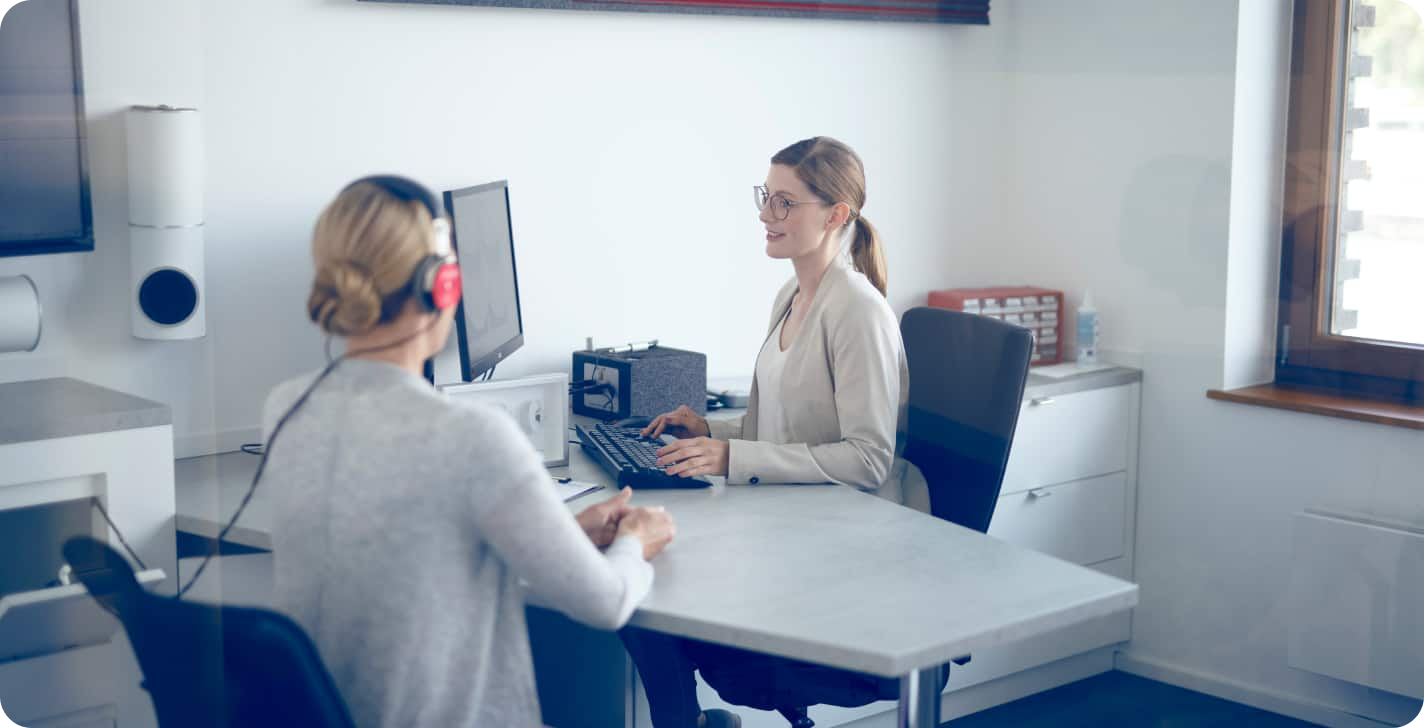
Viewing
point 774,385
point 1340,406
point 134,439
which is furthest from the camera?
point 1340,406

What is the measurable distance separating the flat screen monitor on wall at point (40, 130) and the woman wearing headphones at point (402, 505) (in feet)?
2.27

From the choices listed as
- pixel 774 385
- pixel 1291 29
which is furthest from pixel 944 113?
pixel 774 385

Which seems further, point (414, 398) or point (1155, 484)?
point (1155, 484)

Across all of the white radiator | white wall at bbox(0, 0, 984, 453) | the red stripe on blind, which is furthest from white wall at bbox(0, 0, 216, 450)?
the white radiator

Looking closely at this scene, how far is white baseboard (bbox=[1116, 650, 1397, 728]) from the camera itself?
3.15m

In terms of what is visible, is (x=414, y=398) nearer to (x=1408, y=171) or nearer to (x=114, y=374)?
(x=114, y=374)

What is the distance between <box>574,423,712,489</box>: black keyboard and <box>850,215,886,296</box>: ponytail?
0.50 metres

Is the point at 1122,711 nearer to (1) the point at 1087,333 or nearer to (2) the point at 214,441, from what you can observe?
(1) the point at 1087,333

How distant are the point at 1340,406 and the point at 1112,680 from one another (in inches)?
36.0

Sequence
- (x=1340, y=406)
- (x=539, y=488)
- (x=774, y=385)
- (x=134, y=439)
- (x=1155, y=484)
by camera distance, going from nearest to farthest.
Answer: (x=539, y=488) → (x=134, y=439) → (x=774, y=385) → (x=1340, y=406) → (x=1155, y=484)

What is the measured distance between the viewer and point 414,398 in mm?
1462

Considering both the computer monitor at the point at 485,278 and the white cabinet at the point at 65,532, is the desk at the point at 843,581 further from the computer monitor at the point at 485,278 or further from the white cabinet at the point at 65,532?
the computer monitor at the point at 485,278

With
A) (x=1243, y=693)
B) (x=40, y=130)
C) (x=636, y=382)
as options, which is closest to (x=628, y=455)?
(x=636, y=382)

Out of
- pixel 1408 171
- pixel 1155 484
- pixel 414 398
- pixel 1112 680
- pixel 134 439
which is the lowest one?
pixel 1112 680
